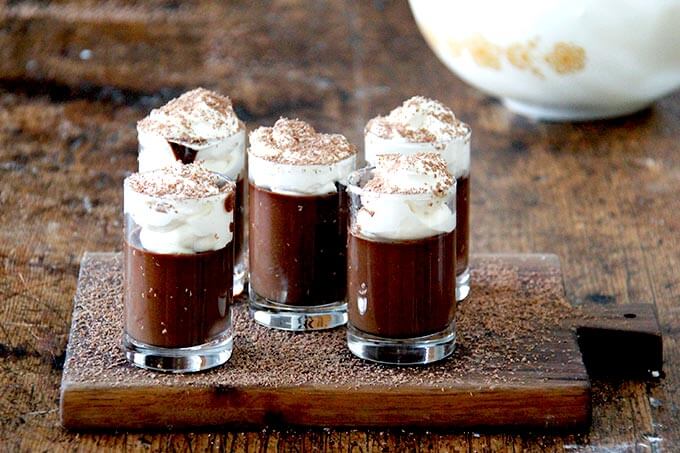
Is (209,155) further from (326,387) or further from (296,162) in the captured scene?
(326,387)

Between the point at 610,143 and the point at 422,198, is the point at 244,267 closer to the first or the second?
the point at 422,198

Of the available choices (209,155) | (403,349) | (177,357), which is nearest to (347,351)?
(403,349)

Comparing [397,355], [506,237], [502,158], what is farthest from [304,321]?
[502,158]

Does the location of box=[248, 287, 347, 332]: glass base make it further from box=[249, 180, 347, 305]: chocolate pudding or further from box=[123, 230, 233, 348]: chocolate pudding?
box=[123, 230, 233, 348]: chocolate pudding

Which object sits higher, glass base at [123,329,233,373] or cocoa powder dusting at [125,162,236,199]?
cocoa powder dusting at [125,162,236,199]

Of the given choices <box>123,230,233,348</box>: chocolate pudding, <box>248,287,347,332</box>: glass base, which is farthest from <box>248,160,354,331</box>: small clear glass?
<box>123,230,233,348</box>: chocolate pudding
